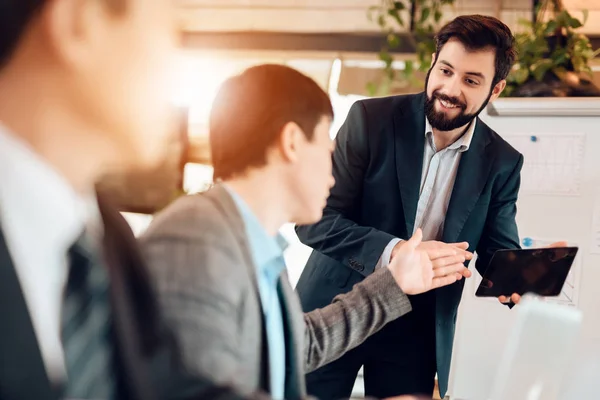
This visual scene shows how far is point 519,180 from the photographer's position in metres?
0.95

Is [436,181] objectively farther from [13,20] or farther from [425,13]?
[13,20]

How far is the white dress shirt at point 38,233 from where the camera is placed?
49cm

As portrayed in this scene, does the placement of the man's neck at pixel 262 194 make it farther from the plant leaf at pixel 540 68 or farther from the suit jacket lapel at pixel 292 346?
the plant leaf at pixel 540 68

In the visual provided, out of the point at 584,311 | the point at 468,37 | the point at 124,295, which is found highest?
the point at 468,37

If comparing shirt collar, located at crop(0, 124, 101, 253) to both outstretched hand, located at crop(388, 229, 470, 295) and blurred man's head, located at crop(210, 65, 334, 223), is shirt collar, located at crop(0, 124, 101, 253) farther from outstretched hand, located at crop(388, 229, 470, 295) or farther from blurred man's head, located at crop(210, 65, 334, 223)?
outstretched hand, located at crop(388, 229, 470, 295)

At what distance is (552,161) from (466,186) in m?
0.27

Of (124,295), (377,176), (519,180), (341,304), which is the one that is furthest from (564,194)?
(124,295)

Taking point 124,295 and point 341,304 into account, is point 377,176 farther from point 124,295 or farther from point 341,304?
point 124,295

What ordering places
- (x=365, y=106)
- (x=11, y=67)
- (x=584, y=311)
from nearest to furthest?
(x=11, y=67)
(x=365, y=106)
(x=584, y=311)

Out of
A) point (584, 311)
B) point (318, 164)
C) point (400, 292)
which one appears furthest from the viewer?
point (584, 311)

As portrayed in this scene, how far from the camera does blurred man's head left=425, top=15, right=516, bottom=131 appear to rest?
2.67 ft

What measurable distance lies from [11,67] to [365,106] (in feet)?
1.78

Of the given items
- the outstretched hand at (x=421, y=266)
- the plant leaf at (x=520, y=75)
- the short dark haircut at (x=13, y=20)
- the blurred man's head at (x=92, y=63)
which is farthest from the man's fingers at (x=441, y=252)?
the short dark haircut at (x=13, y=20)

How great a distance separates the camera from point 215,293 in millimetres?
565
